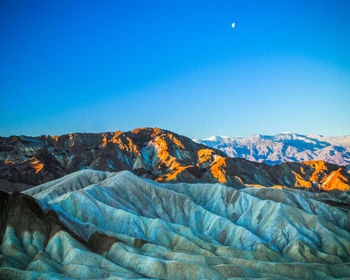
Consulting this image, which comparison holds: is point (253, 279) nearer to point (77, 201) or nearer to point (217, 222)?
point (217, 222)

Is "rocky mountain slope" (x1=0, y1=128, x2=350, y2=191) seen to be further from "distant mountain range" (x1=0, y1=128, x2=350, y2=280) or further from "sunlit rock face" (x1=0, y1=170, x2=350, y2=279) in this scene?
"sunlit rock face" (x1=0, y1=170, x2=350, y2=279)

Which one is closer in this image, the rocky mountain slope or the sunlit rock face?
the sunlit rock face

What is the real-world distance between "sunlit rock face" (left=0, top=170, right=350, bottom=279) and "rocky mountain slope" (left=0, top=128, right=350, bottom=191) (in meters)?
49.7

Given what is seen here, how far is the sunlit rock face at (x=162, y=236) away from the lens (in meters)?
50.1

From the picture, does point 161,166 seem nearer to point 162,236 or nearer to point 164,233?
point 164,233

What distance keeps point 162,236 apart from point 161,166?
114078 millimetres

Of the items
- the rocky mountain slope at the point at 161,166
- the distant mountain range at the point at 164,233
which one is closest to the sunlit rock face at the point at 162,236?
the distant mountain range at the point at 164,233

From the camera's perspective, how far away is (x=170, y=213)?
85750mm

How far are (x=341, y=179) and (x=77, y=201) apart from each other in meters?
145

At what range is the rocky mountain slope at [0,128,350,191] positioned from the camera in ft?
490

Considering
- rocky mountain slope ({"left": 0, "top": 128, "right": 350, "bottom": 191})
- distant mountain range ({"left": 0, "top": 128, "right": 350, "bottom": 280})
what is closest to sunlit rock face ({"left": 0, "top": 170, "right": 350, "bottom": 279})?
distant mountain range ({"left": 0, "top": 128, "right": 350, "bottom": 280})

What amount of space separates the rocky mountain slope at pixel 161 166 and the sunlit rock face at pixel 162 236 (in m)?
49.7

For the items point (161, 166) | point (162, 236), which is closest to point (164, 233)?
point (162, 236)

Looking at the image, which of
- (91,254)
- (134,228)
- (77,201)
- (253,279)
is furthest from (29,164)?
(253,279)
